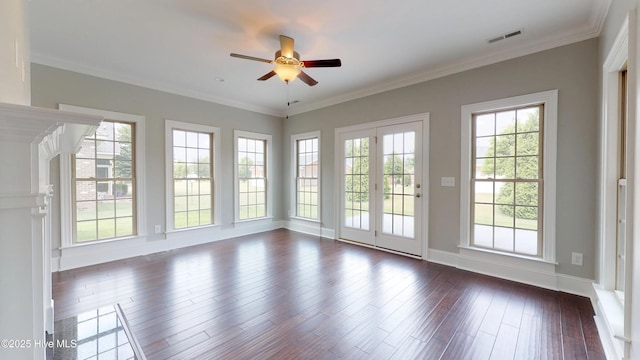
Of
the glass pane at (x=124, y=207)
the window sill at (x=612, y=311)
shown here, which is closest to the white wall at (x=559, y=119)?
the window sill at (x=612, y=311)

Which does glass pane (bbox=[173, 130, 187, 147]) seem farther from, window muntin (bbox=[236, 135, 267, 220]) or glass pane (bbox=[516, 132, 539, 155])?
glass pane (bbox=[516, 132, 539, 155])

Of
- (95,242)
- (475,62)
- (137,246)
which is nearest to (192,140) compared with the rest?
(137,246)

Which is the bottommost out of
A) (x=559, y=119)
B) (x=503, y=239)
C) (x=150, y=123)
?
(x=503, y=239)

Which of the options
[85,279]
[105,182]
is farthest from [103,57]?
[85,279]

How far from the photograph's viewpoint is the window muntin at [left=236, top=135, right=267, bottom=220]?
5.52 m

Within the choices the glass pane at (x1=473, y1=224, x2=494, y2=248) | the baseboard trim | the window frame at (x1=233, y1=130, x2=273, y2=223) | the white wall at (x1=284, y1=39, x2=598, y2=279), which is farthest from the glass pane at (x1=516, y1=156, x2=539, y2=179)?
the window frame at (x1=233, y1=130, x2=273, y2=223)

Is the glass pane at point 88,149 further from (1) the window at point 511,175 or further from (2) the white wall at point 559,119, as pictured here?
(1) the window at point 511,175

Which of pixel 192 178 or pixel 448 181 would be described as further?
pixel 192 178

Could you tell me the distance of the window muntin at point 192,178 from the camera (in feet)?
15.2

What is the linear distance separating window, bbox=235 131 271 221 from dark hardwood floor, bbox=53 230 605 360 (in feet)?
5.93

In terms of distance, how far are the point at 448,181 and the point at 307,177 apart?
295cm

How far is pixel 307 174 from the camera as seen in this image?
230 inches

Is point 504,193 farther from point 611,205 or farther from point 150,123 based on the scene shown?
point 150,123

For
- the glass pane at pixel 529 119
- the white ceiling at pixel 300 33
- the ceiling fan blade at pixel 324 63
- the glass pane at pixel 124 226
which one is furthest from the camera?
the glass pane at pixel 124 226
